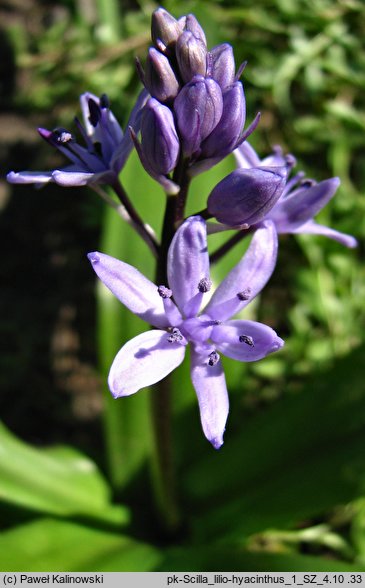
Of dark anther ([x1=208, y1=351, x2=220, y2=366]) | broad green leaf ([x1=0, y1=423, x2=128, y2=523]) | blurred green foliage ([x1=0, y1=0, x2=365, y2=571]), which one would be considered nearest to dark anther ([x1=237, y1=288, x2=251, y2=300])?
dark anther ([x1=208, y1=351, x2=220, y2=366])

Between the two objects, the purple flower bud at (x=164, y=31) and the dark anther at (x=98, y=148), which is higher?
the purple flower bud at (x=164, y=31)

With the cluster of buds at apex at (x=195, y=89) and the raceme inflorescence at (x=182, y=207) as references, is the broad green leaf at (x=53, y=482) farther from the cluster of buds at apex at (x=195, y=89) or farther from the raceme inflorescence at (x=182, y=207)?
the cluster of buds at apex at (x=195, y=89)

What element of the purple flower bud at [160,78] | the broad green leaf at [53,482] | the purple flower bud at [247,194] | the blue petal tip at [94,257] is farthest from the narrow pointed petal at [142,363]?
the broad green leaf at [53,482]

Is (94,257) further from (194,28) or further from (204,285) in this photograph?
(194,28)

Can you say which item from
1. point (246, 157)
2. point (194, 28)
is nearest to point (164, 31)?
point (194, 28)

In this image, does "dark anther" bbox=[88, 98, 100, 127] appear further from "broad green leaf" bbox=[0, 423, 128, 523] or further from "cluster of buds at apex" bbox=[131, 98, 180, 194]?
"broad green leaf" bbox=[0, 423, 128, 523]

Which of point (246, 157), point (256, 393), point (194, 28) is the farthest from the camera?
point (256, 393)
